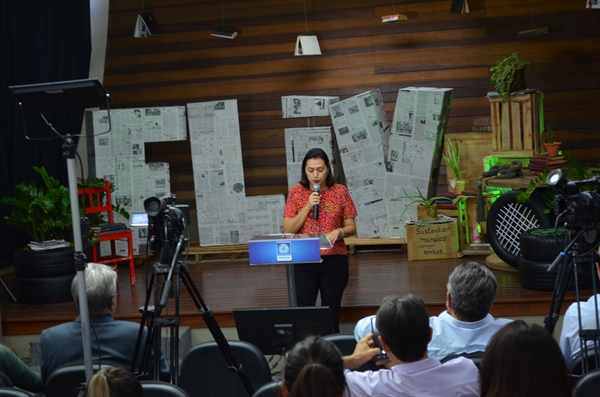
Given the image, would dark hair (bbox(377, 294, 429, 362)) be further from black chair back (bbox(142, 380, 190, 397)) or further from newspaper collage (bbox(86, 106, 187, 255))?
newspaper collage (bbox(86, 106, 187, 255))

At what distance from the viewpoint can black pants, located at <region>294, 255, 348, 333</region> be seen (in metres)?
4.91

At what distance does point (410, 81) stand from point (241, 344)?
20.0ft

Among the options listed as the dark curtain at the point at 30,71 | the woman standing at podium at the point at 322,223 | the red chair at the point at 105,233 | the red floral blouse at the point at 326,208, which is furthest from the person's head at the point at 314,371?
the dark curtain at the point at 30,71

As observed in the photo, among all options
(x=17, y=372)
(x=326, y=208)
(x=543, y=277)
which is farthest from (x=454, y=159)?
(x=17, y=372)

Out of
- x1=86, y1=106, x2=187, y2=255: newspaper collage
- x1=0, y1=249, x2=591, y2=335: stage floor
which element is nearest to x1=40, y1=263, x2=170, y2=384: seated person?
x1=0, y1=249, x2=591, y2=335: stage floor

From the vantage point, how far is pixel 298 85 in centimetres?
915

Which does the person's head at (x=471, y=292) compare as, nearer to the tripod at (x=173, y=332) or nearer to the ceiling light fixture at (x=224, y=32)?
the tripod at (x=173, y=332)

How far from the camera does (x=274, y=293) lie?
648 cm

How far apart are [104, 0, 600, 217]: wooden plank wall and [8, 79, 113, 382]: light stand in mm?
5702

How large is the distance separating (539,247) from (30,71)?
5.34 meters

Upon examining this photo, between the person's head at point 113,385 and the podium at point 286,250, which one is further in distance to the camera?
the podium at point 286,250

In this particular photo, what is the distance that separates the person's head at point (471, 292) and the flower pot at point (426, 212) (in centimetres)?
427

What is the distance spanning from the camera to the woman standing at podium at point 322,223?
4883mm

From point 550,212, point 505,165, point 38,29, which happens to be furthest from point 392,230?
point 38,29
